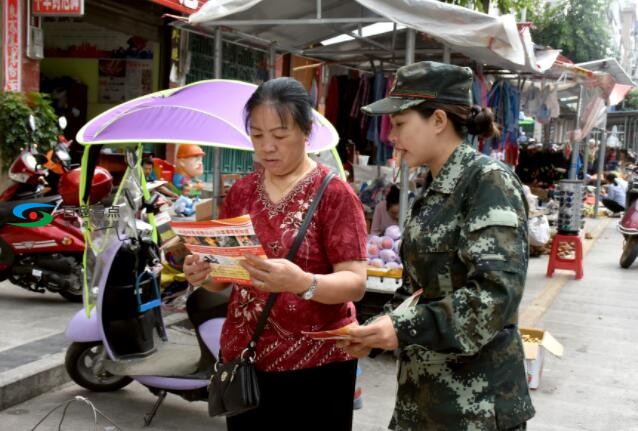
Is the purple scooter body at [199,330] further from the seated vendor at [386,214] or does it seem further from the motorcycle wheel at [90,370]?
the seated vendor at [386,214]

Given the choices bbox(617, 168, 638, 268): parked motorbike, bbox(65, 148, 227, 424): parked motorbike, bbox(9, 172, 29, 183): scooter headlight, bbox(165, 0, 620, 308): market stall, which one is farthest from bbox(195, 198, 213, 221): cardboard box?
bbox(617, 168, 638, 268): parked motorbike

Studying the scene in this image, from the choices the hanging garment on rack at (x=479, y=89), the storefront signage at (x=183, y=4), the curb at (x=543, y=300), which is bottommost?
the curb at (x=543, y=300)

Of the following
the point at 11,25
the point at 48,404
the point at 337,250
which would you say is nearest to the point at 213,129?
the point at 48,404

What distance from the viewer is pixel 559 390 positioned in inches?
209

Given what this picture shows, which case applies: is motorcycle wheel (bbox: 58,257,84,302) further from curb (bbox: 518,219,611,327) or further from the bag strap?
the bag strap

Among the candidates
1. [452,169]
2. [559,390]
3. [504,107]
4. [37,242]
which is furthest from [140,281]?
[504,107]

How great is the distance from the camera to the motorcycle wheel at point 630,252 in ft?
35.9

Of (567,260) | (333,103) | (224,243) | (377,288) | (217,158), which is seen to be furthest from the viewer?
(567,260)

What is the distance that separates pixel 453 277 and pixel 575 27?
28.0m

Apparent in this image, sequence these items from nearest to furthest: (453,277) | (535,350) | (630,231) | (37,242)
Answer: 1. (453,277)
2. (535,350)
3. (37,242)
4. (630,231)

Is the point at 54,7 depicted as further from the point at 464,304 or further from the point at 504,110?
A: the point at 464,304

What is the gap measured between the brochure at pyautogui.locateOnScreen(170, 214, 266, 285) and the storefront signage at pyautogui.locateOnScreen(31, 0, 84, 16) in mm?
7887

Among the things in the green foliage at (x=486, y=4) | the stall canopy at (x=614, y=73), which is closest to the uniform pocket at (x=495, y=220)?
the stall canopy at (x=614, y=73)

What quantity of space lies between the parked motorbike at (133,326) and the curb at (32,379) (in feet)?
0.69
